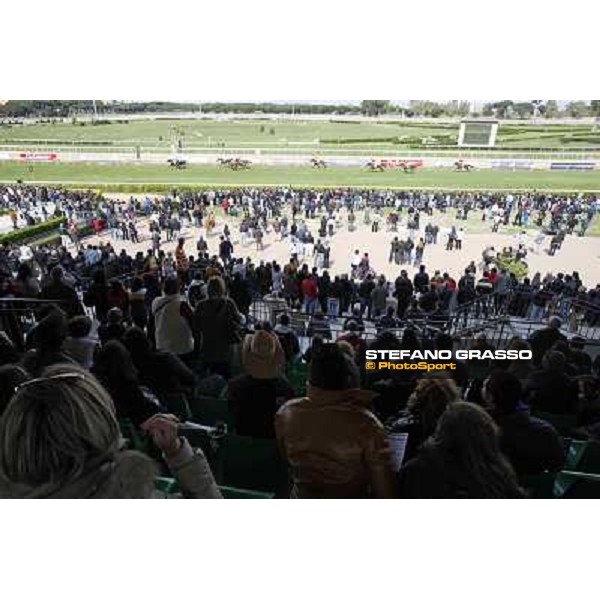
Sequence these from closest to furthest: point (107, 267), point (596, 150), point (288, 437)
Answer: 1. point (288, 437)
2. point (596, 150)
3. point (107, 267)

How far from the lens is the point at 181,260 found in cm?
888

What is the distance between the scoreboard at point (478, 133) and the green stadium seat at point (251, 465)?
300 cm

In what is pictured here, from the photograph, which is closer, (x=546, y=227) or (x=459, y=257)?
(x=546, y=227)

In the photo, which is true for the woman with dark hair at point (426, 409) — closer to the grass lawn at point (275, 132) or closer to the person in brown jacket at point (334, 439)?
the person in brown jacket at point (334, 439)

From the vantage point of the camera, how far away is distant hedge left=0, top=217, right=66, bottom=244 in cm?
584

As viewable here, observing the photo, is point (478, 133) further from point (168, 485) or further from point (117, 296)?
point (117, 296)

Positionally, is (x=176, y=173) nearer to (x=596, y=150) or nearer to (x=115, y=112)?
(x=115, y=112)

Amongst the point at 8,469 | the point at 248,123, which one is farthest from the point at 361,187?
the point at 8,469

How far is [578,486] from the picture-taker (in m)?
3.07

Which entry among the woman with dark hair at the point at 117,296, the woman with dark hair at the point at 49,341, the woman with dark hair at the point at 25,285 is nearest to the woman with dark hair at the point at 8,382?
the woman with dark hair at the point at 49,341

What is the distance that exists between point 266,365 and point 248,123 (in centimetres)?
240

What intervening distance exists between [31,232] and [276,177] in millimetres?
2734

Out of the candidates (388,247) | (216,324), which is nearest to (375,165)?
(388,247)
